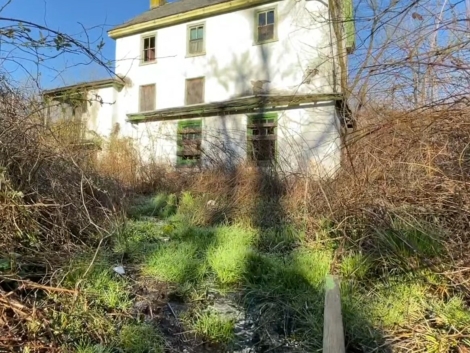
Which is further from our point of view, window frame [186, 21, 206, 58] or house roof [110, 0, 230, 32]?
house roof [110, 0, 230, 32]

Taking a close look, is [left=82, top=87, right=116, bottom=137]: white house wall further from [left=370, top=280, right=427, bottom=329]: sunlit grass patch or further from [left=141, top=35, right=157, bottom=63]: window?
[left=370, top=280, right=427, bottom=329]: sunlit grass patch

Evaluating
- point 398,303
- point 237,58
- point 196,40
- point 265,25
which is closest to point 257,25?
point 265,25

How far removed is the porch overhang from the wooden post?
8945mm

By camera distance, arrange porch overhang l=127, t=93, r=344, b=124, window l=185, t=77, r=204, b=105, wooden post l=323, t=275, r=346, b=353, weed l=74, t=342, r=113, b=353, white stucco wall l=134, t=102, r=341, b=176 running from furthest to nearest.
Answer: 1. window l=185, t=77, r=204, b=105
2. porch overhang l=127, t=93, r=344, b=124
3. white stucco wall l=134, t=102, r=341, b=176
4. weed l=74, t=342, r=113, b=353
5. wooden post l=323, t=275, r=346, b=353

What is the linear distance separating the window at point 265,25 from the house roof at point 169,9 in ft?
5.65

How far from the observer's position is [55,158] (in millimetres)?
2949

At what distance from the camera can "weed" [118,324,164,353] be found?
2.09 m

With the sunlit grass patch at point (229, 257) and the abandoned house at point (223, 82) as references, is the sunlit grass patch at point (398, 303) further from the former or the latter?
the abandoned house at point (223, 82)

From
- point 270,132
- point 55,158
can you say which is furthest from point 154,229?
point 270,132

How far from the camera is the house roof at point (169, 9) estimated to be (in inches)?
→ 559

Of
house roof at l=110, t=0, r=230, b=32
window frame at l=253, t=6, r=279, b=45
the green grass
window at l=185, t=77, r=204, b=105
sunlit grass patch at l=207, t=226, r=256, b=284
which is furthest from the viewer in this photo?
house roof at l=110, t=0, r=230, b=32

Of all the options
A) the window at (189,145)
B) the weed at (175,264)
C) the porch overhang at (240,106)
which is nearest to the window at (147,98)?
the porch overhang at (240,106)

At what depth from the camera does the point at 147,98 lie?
15.0 m

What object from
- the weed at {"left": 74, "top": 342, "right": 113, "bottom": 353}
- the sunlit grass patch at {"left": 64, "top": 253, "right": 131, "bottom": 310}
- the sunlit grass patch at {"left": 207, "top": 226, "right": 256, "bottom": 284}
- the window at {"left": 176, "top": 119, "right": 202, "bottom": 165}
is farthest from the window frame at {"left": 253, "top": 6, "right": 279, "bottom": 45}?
the weed at {"left": 74, "top": 342, "right": 113, "bottom": 353}
